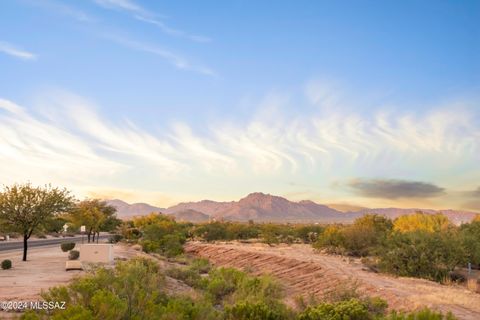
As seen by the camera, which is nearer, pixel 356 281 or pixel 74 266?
pixel 356 281

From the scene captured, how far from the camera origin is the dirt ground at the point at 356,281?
21016mm

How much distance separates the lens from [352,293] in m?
20.8

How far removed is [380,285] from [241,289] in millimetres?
8463

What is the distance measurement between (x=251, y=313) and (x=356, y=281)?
35.0 feet

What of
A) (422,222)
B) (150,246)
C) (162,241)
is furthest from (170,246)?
(422,222)

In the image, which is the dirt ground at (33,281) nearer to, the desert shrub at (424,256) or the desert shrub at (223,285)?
the desert shrub at (223,285)

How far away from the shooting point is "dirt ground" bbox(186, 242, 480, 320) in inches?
827

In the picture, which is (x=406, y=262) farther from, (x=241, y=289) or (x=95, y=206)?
(x=95, y=206)

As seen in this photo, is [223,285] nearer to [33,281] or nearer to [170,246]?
[33,281]

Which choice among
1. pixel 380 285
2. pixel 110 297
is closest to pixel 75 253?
pixel 380 285

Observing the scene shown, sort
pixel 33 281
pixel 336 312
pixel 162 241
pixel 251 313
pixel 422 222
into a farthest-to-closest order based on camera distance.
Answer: pixel 162 241 < pixel 422 222 < pixel 33 281 < pixel 336 312 < pixel 251 313

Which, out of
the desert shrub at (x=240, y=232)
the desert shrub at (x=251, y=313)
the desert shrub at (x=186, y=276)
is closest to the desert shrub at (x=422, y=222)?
the desert shrub at (x=186, y=276)

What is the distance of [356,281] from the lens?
23.9 m

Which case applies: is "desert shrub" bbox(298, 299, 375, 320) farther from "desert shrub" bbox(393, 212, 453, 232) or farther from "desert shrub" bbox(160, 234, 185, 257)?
"desert shrub" bbox(160, 234, 185, 257)
